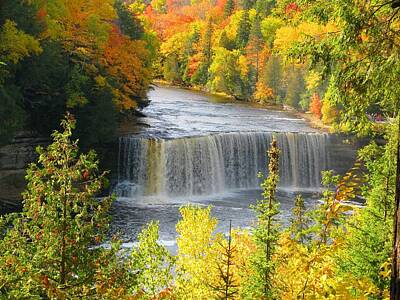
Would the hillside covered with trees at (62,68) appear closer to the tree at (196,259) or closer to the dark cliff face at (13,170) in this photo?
the dark cliff face at (13,170)

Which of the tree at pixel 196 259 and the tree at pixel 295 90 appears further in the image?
the tree at pixel 295 90

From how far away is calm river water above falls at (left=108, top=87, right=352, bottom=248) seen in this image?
2539cm

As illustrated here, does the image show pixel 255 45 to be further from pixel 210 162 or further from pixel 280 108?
pixel 210 162

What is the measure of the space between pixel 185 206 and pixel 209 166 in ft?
41.0

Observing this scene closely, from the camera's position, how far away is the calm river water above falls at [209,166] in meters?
25.4

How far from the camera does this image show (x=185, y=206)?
55.6 ft

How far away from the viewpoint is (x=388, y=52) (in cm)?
602

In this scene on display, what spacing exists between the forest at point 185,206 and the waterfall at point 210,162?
2.12 metres

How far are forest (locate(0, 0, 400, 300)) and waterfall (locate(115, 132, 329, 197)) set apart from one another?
2.12 m

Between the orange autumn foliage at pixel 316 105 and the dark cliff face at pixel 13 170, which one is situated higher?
the orange autumn foliage at pixel 316 105

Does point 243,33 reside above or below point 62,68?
above

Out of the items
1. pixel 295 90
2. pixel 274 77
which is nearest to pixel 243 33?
pixel 274 77

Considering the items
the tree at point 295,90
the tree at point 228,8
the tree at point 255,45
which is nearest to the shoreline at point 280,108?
the tree at point 295,90

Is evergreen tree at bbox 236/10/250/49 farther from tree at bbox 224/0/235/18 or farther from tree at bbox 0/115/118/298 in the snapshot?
tree at bbox 0/115/118/298
